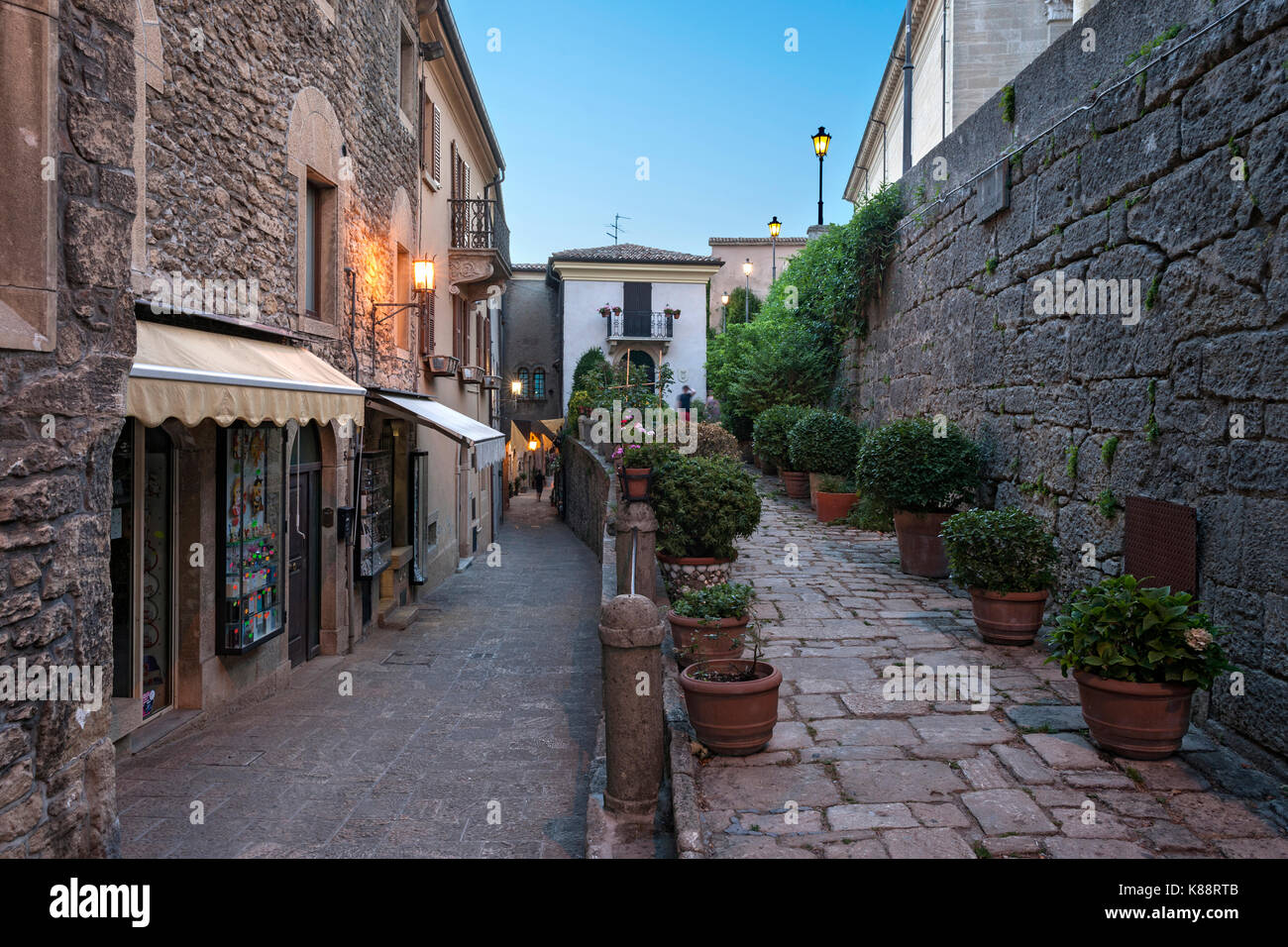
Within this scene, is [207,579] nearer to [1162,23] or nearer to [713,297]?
[1162,23]

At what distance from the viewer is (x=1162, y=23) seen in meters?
5.38

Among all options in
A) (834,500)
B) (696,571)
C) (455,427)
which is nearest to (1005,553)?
(696,571)

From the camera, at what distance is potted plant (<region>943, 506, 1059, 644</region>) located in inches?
244

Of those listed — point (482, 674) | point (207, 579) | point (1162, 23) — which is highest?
point (1162, 23)

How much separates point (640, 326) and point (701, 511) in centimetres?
2510

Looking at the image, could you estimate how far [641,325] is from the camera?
107ft

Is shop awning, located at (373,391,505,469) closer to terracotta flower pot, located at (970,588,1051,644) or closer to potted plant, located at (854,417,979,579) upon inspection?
potted plant, located at (854,417,979,579)

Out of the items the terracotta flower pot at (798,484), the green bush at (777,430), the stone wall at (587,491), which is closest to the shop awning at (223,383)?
the stone wall at (587,491)

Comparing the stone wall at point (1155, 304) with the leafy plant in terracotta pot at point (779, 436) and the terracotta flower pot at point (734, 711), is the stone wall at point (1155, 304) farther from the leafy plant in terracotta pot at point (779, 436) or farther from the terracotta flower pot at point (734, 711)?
the leafy plant in terracotta pot at point (779, 436)

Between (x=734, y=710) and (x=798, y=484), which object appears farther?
(x=798, y=484)

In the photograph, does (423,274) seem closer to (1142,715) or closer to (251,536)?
(251,536)

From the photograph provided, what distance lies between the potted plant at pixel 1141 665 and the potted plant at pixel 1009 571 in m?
1.80
